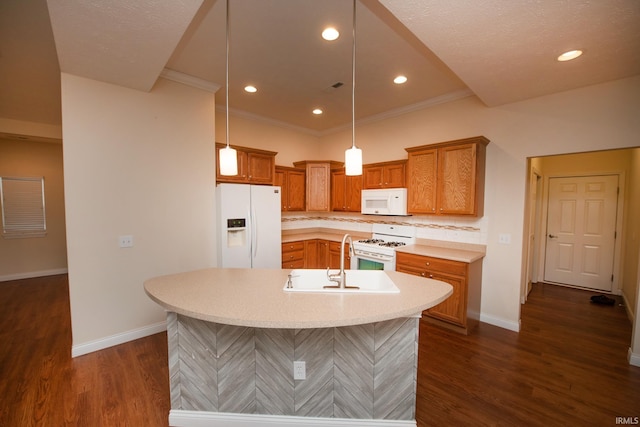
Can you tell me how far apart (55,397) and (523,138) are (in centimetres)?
508

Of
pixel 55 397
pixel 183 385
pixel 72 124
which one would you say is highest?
pixel 72 124

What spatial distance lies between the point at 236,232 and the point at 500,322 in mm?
3538

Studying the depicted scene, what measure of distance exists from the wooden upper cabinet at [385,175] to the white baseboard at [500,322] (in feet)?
6.66

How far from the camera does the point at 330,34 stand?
2.29 meters

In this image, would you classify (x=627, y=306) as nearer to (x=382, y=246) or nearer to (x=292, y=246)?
(x=382, y=246)

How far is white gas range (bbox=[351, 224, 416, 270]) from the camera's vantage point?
3.66 meters

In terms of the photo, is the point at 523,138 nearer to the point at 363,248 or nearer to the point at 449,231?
the point at 449,231

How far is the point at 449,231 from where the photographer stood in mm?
3688

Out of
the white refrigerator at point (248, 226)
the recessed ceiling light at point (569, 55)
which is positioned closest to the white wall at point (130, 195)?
the white refrigerator at point (248, 226)

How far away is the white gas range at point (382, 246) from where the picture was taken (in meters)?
Answer: 3.66

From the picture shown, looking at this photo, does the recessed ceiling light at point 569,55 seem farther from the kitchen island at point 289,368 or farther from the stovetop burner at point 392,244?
the stovetop burner at point 392,244

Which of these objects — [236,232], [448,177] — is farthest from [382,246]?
[236,232]

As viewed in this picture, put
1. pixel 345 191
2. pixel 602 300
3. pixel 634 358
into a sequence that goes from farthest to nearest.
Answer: pixel 345 191
pixel 602 300
pixel 634 358

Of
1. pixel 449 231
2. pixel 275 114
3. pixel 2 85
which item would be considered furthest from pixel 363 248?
pixel 2 85
